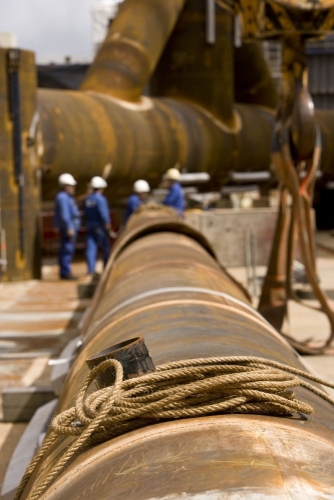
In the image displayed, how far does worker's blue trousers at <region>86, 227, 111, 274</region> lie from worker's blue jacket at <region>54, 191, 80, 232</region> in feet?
0.94

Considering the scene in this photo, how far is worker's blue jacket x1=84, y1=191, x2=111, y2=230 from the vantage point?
1165 centimetres

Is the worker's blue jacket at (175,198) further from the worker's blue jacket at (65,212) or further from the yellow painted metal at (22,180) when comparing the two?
the yellow painted metal at (22,180)

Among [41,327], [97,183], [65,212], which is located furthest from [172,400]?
A: [97,183]

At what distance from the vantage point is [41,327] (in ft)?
27.1

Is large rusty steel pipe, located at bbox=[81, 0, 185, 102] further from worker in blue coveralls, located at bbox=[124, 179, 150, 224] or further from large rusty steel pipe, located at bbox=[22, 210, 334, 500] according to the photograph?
large rusty steel pipe, located at bbox=[22, 210, 334, 500]

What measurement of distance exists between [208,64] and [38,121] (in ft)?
16.9

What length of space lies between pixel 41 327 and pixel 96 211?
12.4 feet

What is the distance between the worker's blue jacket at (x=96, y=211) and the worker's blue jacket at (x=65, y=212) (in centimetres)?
20

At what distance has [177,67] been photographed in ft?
50.8

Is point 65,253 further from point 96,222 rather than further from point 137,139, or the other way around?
point 137,139

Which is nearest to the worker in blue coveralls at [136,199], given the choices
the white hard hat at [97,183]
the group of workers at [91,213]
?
the group of workers at [91,213]

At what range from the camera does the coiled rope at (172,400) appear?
1.92 m

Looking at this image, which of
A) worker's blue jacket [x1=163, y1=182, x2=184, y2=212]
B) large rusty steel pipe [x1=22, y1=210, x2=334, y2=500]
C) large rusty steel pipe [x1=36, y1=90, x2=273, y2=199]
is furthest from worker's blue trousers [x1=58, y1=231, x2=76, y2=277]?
large rusty steel pipe [x1=22, y1=210, x2=334, y2=500]

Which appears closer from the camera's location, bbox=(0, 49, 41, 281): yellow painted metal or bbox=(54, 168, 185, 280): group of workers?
bbox=(0, 49, 41, 281): yellow painted metal
